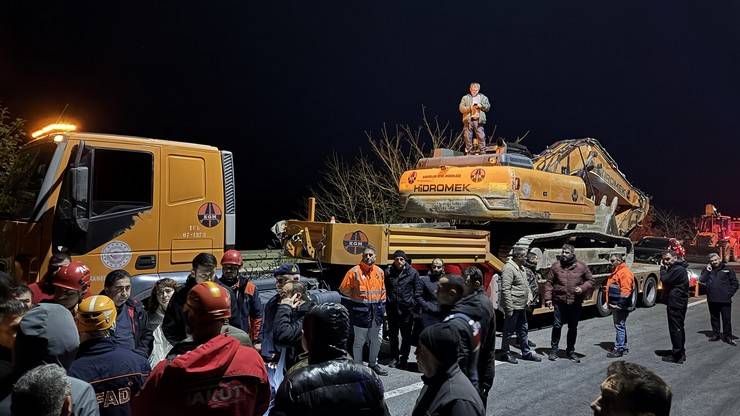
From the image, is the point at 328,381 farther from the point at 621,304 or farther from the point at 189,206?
the point at 621,304

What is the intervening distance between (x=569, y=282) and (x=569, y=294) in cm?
18

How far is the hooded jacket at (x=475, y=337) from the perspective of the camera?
13.2ft

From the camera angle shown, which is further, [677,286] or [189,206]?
[677,286]

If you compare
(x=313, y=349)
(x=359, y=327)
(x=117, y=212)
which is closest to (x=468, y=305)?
(x=313, y=349)

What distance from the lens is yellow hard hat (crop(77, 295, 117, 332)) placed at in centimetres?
281

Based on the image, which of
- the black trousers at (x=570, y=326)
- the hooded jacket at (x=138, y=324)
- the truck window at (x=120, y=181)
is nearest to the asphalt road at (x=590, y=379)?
the black trousers at (x=570, y=326)

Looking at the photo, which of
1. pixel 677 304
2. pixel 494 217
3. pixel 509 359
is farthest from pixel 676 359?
pixel 494 217

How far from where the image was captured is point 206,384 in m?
2.21

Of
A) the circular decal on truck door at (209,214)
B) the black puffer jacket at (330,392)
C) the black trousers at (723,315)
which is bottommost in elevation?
the black trousers at (723,315)

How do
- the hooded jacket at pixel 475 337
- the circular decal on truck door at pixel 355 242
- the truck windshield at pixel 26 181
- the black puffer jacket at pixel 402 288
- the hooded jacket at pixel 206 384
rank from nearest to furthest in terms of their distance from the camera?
the hooded jacket at pixel 206 384 < the hooded jacket at pixel 475 337 < the truck windshield at pixel 26 181 < the black puffer jacket at pixel 402 288 < the circular decal on truck door at pixel 355 242

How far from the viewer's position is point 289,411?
231cm

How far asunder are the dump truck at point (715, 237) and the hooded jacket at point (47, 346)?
32.5 metres

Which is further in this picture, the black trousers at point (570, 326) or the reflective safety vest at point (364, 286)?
the black trousers at point (570, 326)

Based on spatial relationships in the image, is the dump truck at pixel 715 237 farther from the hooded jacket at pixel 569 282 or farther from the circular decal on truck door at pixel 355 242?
the circular decal on truck door at pixel 355 242
